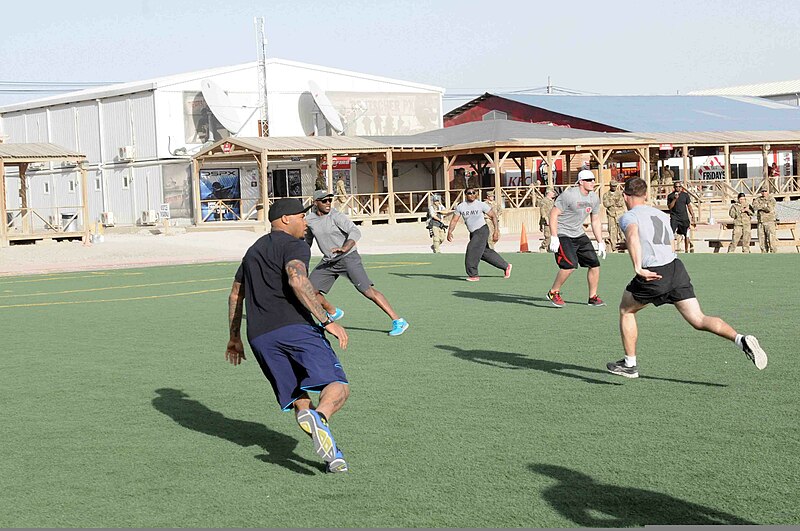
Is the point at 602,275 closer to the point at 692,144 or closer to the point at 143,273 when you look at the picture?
the point at 143,273

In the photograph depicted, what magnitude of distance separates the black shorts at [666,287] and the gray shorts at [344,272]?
4.66 meters

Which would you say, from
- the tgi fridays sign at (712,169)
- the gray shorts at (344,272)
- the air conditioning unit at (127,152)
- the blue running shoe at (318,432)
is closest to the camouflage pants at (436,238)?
the gray shorts at (344,272)

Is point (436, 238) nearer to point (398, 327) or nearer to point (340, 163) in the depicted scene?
point (398, 327)

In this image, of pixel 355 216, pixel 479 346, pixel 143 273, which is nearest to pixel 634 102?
pixel 355 216

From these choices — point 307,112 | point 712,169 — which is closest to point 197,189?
point 307,112

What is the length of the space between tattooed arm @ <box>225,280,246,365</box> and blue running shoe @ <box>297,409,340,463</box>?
864 millimetres

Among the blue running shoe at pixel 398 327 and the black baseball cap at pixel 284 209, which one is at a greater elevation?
the black baseball cap at pixel 284 209

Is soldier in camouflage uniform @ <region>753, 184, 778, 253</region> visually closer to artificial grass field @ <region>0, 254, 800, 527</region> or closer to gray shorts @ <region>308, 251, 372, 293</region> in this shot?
artificial grass field @ <region>0, 254, 800, 527</region>

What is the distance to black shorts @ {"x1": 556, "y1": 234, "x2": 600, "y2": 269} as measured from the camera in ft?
47.5

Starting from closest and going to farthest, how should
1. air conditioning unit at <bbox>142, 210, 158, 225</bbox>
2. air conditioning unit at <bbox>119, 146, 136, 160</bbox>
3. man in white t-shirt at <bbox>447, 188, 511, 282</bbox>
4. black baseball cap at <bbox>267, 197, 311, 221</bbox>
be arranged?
black baseball cap at <bbox>267, 197, 311, 221</bbox>
man in white t-shirt at <bbox>447, 188, 511, 282</bbox>
air conditioning unit at <bbox>142, 210, 158, 225</bbox>
air conditioning unit at <bbox>119, 146, 136, 160</bbox>

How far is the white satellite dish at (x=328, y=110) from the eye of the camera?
171 feet

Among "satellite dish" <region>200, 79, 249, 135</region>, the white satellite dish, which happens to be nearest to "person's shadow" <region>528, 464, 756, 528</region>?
"satellite dish" <region>200, 79, 249, 135</region>

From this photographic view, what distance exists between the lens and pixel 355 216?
42.8 m

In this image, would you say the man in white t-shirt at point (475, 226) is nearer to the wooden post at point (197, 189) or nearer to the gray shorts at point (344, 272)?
the gray shorts at point (344, 272)
